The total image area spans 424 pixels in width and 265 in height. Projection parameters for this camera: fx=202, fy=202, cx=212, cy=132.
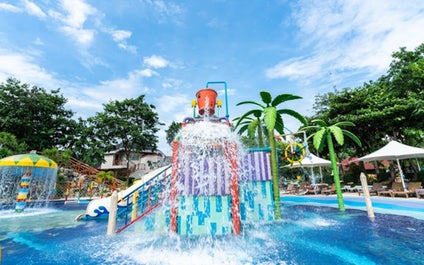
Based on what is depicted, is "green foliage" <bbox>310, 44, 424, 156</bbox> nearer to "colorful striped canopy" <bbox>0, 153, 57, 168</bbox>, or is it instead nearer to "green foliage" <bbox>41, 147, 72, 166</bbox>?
"colorful striped canopy" <bbox>0, 153, 57, 168</bbox>

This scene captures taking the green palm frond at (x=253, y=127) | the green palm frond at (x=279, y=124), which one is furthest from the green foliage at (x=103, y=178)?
the green palm frond at (x=279, y=124)

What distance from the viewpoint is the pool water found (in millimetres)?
4488

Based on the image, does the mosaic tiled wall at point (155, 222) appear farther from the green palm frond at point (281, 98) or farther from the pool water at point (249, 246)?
the green palm frond at point (281, 98)

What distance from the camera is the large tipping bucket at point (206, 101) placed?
821 centimetres

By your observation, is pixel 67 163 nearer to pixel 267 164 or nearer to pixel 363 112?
pixel 267 164

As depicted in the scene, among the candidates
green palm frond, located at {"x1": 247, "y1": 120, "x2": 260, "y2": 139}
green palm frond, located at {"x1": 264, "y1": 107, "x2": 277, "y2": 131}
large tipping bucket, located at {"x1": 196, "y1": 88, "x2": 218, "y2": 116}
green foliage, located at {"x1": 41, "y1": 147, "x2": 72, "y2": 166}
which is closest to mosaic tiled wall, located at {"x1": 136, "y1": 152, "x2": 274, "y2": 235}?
green palm frond, located at {"x1": 264, "y1": 107, "x2": 277, "y2": 131}

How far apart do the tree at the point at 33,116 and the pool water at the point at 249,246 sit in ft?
76.7

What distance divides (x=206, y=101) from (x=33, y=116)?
2946cm

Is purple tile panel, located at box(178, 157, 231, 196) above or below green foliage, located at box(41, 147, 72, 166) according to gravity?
below

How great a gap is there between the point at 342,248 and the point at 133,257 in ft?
16.7

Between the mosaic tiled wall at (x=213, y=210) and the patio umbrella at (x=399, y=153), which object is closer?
the mosaic tiled wall at (x=213, y=210)

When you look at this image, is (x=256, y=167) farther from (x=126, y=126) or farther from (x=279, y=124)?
(x=126, y=126)

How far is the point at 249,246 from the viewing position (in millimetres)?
5332

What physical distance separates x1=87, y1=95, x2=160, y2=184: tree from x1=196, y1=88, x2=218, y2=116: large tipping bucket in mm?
22485
